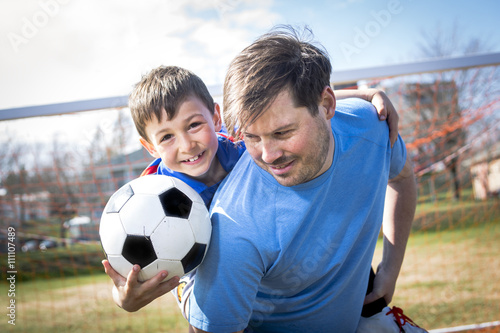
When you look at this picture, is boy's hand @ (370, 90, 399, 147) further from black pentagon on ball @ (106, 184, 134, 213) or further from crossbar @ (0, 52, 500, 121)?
crossbar @ (0, 52, 500, 121)

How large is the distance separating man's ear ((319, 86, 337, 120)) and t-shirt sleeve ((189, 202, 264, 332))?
1.97ft

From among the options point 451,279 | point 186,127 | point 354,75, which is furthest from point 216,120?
point 451,279

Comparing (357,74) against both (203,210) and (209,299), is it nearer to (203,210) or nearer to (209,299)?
(203,210)

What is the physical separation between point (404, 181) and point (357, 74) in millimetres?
1467

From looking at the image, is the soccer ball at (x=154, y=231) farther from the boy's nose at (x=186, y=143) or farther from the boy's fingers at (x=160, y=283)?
the boy's nose at (x=186, y=143)

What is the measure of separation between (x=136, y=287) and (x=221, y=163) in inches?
32.0

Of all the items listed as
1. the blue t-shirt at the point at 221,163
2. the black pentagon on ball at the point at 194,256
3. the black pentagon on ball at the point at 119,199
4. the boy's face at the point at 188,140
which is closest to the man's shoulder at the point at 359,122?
the blue t-shirt at the point at 221,163

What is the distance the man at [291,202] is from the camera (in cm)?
144

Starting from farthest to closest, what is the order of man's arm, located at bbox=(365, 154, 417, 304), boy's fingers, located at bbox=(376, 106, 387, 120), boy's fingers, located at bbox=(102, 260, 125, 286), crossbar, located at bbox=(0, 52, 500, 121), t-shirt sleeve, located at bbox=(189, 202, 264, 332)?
crossbar, located at bbox=(0, 52, 500, 121) → man's arm, located at bbox=(365, 154, 417, 304) → boy's fingers, located at bbox=(376, 106, 387, 120) → boy's fingers, located at bbox=(102, 260, 125, 286) → t-shirt sleeve, located at bbox=(189, 202, 264, 332)

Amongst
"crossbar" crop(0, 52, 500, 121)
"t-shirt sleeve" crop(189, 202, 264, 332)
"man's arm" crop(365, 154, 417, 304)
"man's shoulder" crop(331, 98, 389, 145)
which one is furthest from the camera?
"crossbar" crop(0, 52, 500, 121)

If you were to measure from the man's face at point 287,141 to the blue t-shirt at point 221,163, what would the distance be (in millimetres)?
558

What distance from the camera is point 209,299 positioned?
4.72 ft

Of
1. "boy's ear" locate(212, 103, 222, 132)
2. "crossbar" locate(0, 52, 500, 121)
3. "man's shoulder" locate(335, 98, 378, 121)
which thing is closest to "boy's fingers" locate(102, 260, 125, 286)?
"boy's ear" locate(212, 103, 222, 132)

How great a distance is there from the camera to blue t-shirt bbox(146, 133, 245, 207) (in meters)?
2.00
